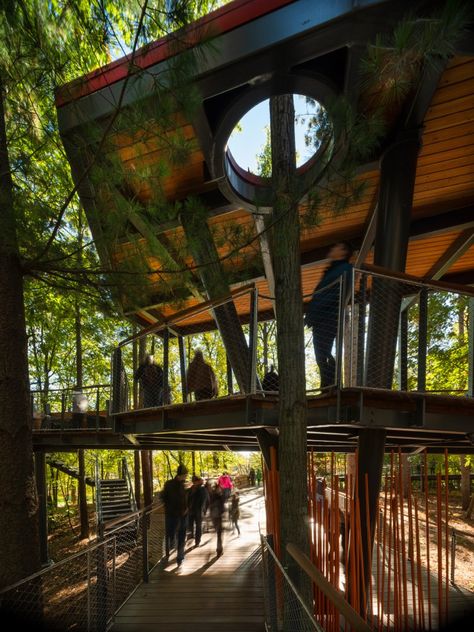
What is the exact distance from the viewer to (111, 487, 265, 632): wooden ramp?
4.87 meters

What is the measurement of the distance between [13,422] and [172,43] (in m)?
3.74

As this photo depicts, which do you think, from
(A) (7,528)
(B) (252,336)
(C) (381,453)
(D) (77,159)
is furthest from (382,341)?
(A) (7,528)

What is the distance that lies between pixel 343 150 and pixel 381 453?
10.1 feet

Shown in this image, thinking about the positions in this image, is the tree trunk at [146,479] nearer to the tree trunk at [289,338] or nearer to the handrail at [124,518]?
the handrail at [124,518]

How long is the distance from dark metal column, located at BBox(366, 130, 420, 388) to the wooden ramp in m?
3.51

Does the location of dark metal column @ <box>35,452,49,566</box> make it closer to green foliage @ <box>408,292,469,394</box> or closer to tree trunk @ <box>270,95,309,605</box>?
tree trunk @ <box>270,95,309,605</box>

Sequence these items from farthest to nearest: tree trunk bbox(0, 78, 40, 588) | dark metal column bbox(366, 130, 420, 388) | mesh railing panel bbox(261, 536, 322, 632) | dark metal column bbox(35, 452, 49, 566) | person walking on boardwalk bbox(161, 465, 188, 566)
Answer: dark metal column bbox(35, 452, 49, 566)
person walking on boardwalk bbox(161, 465, 188, 566)
dark metal column bbox(366, 130, 420, 388)
tree trunk bbox(0, 78, 40, 588)
mesh railing panel bbox(261, 536, 322, 632)

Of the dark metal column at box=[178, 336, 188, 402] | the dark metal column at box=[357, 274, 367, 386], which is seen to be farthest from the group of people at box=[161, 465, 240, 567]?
the dark metal column at box=[357, 274, 367, 386]

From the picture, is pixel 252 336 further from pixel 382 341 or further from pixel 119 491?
pixel 119 491

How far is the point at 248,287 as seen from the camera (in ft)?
14.0

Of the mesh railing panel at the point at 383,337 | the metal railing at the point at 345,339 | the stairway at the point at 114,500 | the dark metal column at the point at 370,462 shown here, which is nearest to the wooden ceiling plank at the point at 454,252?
the metal railing at the point at 345,339

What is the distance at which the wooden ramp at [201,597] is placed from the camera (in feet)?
16.0

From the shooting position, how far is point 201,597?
18.5ft

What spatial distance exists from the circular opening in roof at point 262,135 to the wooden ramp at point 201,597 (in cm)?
574
